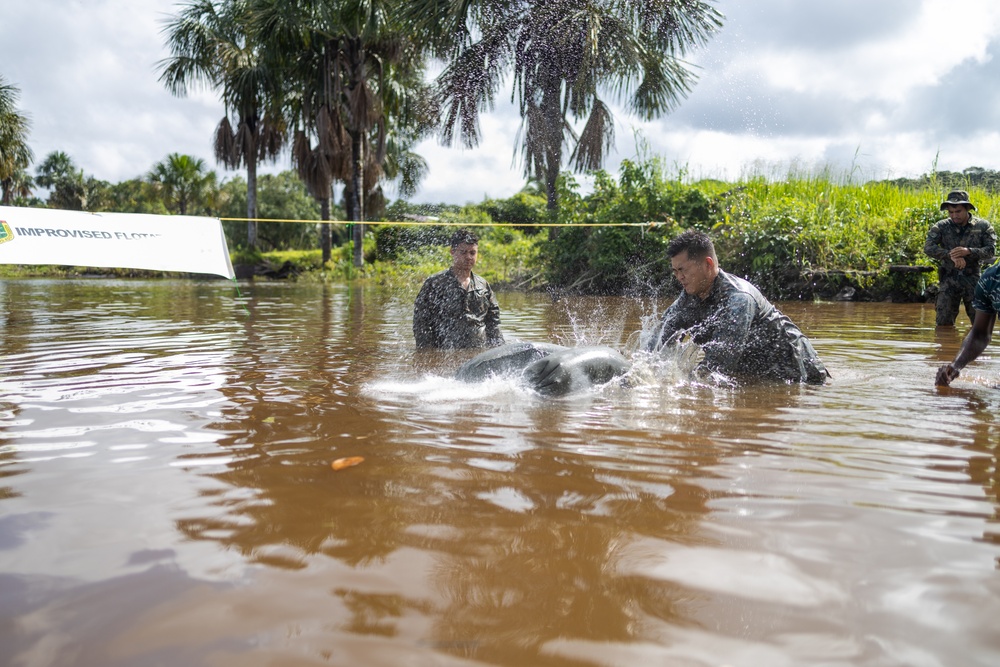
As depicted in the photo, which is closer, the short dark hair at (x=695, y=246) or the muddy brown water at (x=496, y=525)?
the muddy brown water at (x=496, y=525)

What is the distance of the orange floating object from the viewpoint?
2824 mm

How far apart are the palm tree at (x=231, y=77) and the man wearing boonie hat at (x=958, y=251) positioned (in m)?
21.7

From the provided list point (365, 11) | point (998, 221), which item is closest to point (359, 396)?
point (998, 221)

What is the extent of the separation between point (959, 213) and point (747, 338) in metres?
4.83

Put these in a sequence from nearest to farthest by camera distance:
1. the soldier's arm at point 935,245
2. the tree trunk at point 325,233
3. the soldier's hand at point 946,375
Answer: the soldier's hand at point 946,375, the soldier's arm at point 935,245, the tree trunk at point 325,233

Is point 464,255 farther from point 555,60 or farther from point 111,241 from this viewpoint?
point 555,60

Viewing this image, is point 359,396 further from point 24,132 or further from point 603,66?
point 24,132

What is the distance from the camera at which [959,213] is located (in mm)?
7887

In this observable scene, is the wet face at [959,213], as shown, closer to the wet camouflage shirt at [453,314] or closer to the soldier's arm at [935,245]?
the soldier's arm at [935,245]

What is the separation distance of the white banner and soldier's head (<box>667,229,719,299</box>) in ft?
15.8

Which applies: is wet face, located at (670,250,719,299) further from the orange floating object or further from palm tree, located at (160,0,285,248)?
palm tree, located at (160,0,285,248)

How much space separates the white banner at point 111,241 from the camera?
25.0ft

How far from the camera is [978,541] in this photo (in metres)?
2.03

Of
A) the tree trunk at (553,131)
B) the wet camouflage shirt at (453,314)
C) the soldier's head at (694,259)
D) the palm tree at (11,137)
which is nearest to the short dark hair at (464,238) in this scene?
the wet camouflage shirt at (453,314)
